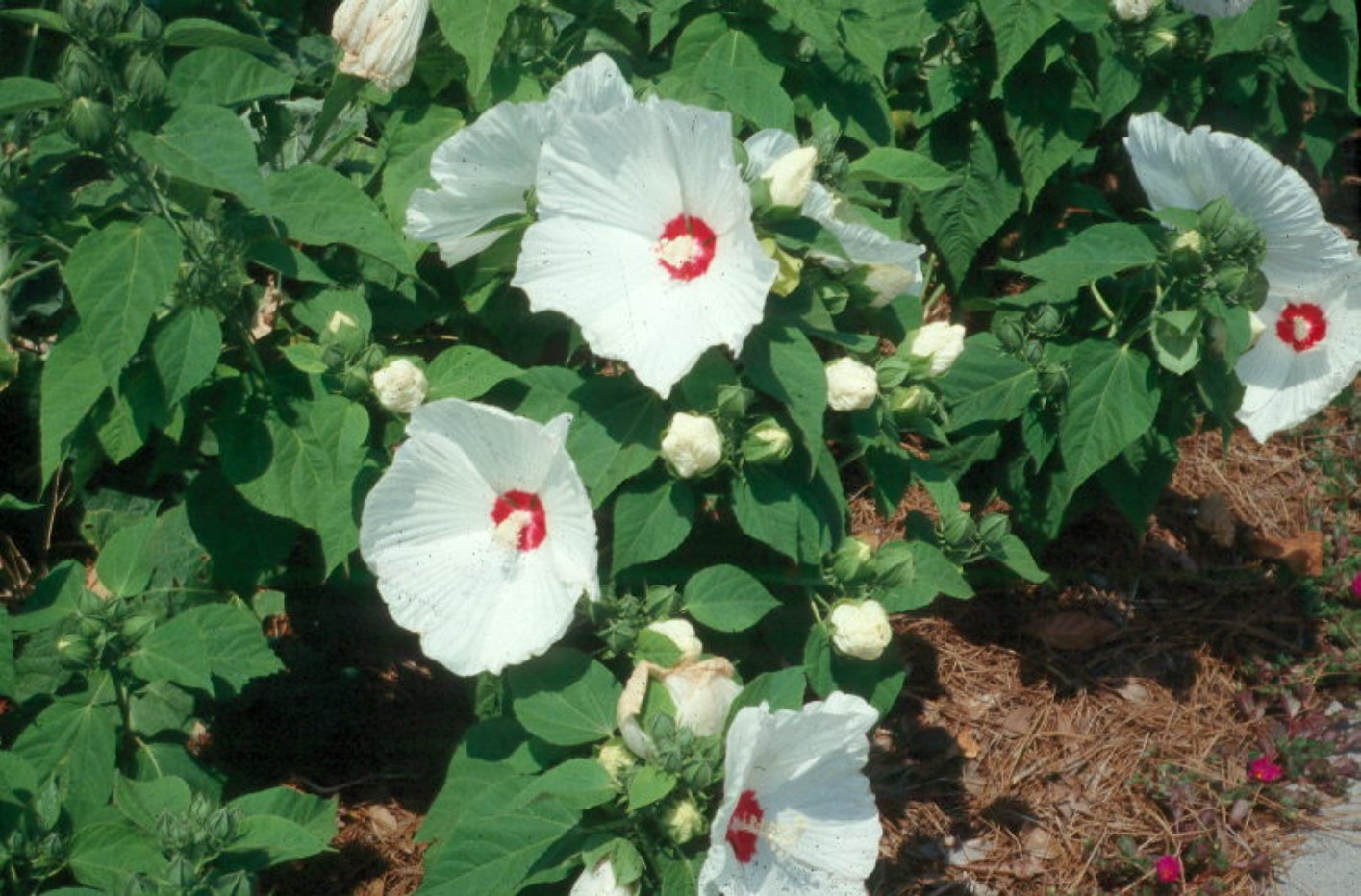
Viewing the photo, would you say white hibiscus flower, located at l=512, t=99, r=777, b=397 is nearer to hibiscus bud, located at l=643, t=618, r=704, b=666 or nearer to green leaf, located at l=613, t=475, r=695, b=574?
green leaf, located at l=613, t=475, r=695, b=574

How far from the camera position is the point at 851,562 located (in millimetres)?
2207

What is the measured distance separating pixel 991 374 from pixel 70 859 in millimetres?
1819

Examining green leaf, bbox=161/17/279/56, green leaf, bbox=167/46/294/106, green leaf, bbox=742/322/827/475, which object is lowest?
green leaf, bbox=742/322/827/475

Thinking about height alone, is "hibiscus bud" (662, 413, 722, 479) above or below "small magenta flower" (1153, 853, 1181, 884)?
above

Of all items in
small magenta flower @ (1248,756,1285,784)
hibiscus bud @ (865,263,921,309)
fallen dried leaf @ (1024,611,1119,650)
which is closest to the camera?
hibiscus bud @ (865,263,921,309)

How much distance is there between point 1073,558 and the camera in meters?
3.43

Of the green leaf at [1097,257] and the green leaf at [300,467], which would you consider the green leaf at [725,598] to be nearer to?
the green leaf at [300,467]

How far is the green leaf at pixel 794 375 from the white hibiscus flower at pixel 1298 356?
3.18ft

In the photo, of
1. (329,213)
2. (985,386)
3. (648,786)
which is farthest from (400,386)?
(985,386)

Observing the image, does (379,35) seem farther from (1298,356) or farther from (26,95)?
(1298,356)

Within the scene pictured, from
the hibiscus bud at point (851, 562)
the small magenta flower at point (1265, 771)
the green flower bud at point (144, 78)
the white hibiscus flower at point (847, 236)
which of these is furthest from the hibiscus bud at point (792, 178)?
the small magenta flower at point (1265, 771)

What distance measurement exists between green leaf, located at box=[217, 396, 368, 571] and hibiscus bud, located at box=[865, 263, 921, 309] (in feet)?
2.78

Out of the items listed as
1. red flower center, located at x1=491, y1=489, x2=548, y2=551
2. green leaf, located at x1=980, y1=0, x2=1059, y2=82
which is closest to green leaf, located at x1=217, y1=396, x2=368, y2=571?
red flower center, located at x1=491, y1=489, x2=548, y2=551

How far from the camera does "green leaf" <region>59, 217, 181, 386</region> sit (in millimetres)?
1998
